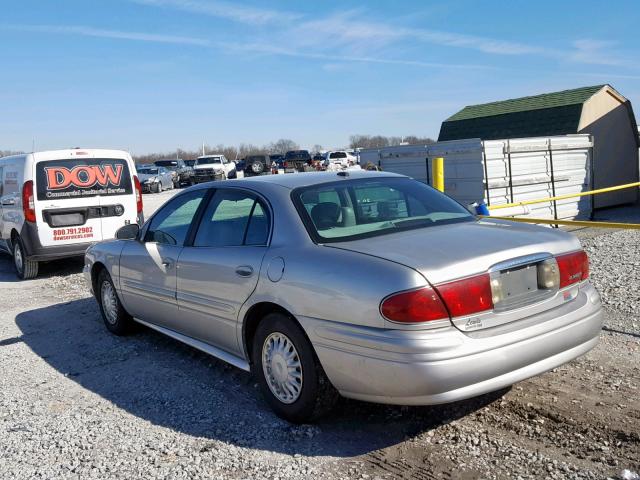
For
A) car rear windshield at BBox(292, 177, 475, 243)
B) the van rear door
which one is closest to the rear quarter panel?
car rear windshield at BBox(292, 177, 475, 243)

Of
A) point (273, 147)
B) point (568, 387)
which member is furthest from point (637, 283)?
point (273, 147)

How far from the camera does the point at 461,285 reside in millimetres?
3227

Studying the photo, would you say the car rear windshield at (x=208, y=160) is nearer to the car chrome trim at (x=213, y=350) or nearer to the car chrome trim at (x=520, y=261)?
the car chrome trim at (x=213, y=350)

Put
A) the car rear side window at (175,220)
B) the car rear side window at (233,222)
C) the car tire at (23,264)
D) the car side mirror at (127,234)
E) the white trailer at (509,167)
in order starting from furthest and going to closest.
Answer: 1. the white trailer at (509,167)
2. the car tire at (23,264)
3. the car side mirror at (127,234)
4. the car rear side window at (175,220)
5. the car rear side window at (233,222)

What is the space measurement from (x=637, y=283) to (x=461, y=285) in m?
Result: 4.78

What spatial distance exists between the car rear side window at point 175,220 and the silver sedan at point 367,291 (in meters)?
0.03

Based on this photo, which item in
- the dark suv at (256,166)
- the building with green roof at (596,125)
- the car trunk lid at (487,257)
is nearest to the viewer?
the car trunk lid at (487,257)

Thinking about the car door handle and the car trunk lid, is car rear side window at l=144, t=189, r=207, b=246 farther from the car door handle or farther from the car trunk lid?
the car trunk lid

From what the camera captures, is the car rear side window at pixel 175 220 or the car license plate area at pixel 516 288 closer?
the car license plate area at pixel 516 288

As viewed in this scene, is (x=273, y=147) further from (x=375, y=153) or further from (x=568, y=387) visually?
(x=568, y=387)

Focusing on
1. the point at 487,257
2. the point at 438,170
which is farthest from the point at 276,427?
the point at 438,170

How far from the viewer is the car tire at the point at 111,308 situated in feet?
20.0

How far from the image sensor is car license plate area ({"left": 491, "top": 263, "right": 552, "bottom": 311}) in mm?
3346

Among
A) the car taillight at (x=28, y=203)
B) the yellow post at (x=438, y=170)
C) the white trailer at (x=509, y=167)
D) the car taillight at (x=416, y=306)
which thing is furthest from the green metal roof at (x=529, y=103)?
the car taillight at (x=416, y=306)
